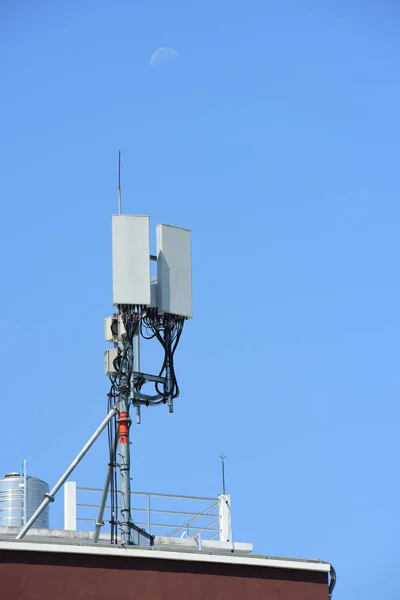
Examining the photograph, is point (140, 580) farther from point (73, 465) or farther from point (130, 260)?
point (130, 260)

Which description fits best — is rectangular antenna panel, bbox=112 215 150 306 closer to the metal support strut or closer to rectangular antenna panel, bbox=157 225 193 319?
rectangular antenna panel, bbox=157 225 193 319

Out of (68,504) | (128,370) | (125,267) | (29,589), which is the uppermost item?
(125,267)

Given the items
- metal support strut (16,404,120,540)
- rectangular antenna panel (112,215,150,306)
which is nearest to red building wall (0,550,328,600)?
metal support strut (16,404,120,540)

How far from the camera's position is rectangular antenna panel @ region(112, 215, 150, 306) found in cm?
3434

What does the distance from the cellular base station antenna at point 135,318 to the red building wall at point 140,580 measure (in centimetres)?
256

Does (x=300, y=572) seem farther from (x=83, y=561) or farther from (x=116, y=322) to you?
(x=116, y=322)

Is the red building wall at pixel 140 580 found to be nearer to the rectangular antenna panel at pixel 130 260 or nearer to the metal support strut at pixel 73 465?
the metal support strut at pixel 73 465

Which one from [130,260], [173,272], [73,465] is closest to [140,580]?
[73,465]

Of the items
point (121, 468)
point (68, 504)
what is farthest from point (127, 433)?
point (68, 504)

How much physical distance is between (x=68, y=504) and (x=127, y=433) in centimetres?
346

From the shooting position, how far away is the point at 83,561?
30.2 m

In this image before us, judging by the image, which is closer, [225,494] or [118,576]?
[118,576]

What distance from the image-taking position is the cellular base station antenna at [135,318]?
33938 millimetres

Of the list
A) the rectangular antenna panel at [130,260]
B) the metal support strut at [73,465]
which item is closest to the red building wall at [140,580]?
the metal support strut at [73,465]
